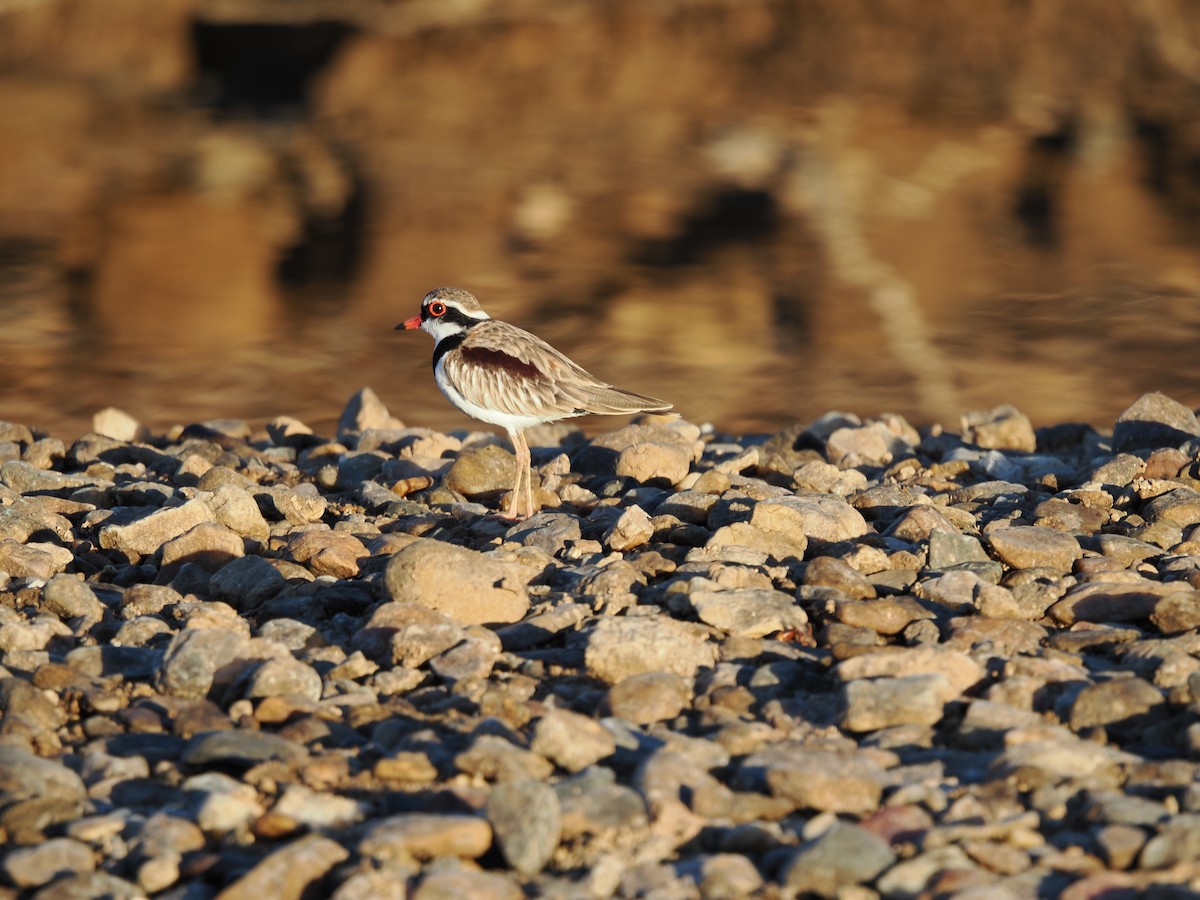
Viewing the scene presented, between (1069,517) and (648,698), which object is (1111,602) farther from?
(648,698)

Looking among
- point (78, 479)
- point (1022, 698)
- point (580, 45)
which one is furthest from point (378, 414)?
point (580, 45)

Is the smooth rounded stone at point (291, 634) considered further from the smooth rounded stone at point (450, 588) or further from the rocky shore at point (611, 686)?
the smooth rounded stone at point (450, 588)

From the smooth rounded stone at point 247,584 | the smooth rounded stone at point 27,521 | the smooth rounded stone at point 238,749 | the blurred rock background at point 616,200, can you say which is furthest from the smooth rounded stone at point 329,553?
the blurred rock background at point 616,200

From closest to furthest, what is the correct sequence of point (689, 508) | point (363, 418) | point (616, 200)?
point (689, 508), point (363, 418), point (616, 200)

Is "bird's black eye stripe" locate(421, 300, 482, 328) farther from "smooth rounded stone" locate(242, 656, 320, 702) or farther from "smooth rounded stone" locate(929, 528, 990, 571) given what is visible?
"smooth rounded stone" locate(242, 656, 320, 702)

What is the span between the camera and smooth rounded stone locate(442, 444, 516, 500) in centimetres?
763

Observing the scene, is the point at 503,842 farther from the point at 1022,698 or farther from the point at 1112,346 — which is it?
the point at 1112,346

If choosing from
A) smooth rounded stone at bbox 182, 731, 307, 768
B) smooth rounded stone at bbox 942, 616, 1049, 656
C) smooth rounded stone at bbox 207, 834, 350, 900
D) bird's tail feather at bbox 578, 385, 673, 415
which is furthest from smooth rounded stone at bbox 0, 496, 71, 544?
smooth rounded stone at bbox 942, 616, 1049, 656

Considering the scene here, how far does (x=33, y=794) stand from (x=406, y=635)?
1.35 meters

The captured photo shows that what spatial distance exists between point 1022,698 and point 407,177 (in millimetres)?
15949

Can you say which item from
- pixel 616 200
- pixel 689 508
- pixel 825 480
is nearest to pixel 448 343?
pixel 689 508

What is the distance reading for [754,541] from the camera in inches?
237

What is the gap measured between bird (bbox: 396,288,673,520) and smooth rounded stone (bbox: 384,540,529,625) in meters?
1.91

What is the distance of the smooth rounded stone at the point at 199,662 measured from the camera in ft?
15.9
